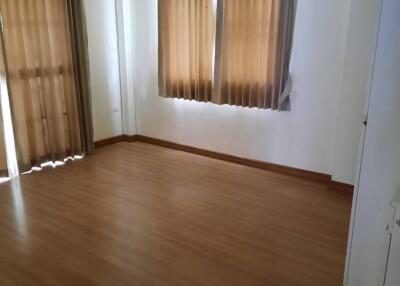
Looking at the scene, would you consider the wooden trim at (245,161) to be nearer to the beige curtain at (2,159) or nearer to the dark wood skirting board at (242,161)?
the dark wood skirting board at (242,161)

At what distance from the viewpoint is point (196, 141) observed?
439cm

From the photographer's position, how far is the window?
343cm

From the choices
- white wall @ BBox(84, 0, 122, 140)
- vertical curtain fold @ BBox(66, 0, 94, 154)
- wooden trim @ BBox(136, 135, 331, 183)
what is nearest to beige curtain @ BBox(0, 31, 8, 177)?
vertical curtain fold @ BBox(66, 0, 94, 154)

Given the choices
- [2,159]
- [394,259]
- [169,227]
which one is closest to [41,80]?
[2,159]

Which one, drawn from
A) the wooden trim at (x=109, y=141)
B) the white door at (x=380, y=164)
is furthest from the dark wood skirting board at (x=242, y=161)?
the white door at (x=380, y=164)

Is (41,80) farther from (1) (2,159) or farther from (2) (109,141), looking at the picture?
(2) (109,141)

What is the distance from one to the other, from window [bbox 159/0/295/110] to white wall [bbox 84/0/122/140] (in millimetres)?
671

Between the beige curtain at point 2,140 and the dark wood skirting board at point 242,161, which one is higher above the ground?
the beige curtain at point 2,140

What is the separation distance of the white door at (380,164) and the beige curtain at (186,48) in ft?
8.17

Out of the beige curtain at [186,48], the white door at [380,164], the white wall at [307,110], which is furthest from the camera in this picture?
the beige curtain at [186,48]

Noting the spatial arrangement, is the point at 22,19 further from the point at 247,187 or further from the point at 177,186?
the point at 247,187

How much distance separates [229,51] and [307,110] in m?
0.95

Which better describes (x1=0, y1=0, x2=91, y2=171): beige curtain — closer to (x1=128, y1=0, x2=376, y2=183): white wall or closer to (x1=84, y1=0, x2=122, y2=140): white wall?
(x1=84, y1=0, x2=122, y2=140): white wall

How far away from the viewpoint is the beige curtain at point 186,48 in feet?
12.5
